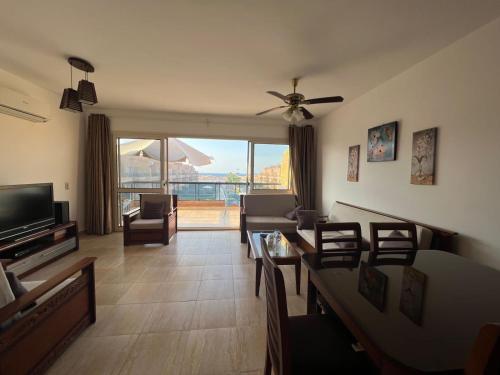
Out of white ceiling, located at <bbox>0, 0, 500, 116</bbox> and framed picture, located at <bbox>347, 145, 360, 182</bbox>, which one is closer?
white ceiling, located at <bbox>0, 0, 500, 116</bbox>

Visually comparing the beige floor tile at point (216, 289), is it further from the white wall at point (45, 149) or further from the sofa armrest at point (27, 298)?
the white wall at point (45, 149)

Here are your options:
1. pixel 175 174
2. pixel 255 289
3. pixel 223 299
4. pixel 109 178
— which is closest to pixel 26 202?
pixel 109 178

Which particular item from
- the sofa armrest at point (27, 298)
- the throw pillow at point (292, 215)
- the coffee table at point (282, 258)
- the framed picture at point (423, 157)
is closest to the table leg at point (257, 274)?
the coffee table at point (282, 258)

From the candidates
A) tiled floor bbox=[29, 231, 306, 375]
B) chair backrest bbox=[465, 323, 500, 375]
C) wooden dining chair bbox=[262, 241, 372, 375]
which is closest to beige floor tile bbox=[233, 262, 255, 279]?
tiled floor bbox=[29, 231, 306, 375]

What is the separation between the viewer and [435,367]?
0.64 metres

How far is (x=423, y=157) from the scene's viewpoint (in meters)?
2.51

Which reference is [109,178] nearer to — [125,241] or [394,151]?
[125,241]

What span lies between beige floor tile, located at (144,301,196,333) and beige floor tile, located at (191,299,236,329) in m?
0.06

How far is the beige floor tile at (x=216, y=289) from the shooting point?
2395 mm

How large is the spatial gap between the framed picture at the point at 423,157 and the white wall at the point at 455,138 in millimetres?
60

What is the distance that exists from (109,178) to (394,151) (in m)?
4.83

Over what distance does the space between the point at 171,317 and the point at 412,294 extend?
72.8 inches

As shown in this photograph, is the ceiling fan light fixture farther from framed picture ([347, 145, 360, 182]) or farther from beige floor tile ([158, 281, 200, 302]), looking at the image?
beige floor tile ([158, 281, 200, 302])

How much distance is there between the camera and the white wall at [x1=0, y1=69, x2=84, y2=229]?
10.0 ft
